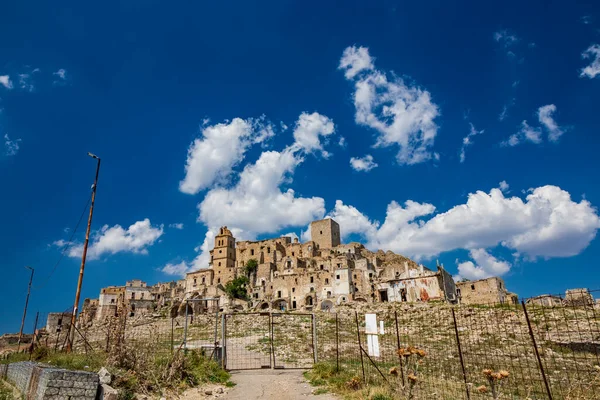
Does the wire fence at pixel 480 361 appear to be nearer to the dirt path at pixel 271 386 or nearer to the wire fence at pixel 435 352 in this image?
the wire fence at pixel 435 352

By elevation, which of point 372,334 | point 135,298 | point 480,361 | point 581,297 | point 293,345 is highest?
point 135,298

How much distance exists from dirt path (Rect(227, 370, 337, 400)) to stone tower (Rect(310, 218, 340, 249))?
233 ft

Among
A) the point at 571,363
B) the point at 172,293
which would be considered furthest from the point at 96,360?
the point at 172,293

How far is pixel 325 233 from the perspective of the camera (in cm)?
8669

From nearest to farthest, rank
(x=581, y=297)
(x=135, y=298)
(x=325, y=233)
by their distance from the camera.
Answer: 1. (x=581, y=297)
2. (x=135, y=298)
3. (x=325, y=233)

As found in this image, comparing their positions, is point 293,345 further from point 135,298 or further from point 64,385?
point 135,298

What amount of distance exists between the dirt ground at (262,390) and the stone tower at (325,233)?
7177cm

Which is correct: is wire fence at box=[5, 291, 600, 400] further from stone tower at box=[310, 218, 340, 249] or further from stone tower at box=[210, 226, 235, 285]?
stone tower at box=[310, 218, 340, 249]

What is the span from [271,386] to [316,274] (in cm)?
5084

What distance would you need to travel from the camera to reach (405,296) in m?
50.2

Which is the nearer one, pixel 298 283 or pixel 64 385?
pixel 64 385

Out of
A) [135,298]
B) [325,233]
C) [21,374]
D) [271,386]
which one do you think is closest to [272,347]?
[271,386]

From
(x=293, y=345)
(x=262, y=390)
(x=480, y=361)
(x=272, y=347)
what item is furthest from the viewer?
(x=293, y=345)

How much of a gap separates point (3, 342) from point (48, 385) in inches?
2409
